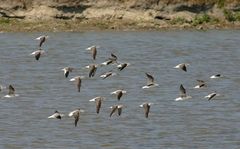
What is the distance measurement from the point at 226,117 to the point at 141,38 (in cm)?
1573

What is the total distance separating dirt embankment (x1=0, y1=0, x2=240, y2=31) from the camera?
4597 centimetres

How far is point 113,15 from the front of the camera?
152 feet

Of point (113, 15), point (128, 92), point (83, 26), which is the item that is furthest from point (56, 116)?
point (113, 15)

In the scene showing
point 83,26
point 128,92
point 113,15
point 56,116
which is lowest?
point 83,26

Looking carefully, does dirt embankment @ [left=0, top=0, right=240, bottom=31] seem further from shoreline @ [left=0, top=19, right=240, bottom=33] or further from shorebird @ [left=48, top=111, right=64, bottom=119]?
shorebird @ [left=48, top=111, right=64, bottom=119]

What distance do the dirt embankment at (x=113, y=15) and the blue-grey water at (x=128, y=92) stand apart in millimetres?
1219

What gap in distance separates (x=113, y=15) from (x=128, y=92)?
14416mm

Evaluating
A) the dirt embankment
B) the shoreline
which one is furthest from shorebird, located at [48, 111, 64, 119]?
the dirt embankment

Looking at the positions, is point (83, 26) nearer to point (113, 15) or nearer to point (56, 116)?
point (113, 15)

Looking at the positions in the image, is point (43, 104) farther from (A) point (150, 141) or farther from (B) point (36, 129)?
(A) point (150, 141)

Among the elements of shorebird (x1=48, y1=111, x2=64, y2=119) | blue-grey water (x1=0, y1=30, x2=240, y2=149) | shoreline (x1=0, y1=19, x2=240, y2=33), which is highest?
shorebird (x1=48, y1=111, x2=64, y2=119)

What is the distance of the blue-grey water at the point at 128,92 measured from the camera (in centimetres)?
2566

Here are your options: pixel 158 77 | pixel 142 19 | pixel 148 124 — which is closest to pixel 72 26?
pixel 142 19

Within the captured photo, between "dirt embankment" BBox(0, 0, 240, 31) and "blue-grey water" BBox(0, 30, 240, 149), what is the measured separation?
4.00ft
